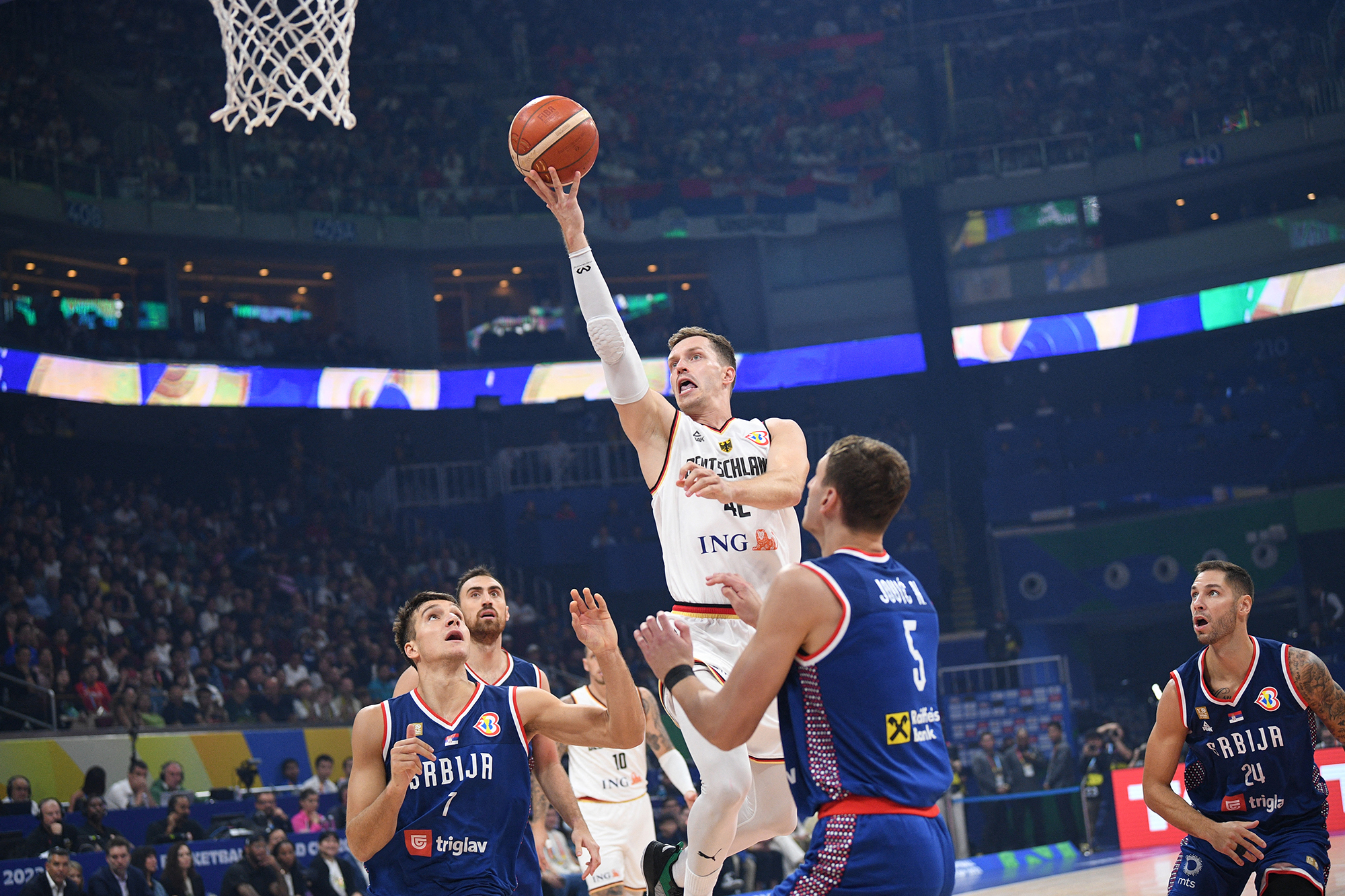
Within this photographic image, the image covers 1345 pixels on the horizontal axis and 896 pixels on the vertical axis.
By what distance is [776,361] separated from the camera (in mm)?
27688

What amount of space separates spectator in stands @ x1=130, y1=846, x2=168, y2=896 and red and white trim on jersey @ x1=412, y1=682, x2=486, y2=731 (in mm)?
7135

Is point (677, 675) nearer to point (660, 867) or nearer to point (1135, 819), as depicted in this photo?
point (660, 867)

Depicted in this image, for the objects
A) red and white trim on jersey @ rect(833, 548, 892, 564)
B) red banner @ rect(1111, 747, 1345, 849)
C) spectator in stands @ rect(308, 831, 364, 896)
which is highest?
red and white trim on jersey @ rect(833, 548, 892, 564)

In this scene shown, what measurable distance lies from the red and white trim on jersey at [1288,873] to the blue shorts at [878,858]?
2.41 m

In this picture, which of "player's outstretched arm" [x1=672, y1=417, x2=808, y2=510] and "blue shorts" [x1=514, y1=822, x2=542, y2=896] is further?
"blue shorts" [x1=514, y1=822, x2=542, y2=896]

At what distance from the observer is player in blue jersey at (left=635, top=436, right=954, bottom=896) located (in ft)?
10.7

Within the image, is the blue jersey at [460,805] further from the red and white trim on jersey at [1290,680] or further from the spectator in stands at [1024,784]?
the spectator in stands at [1024,784]

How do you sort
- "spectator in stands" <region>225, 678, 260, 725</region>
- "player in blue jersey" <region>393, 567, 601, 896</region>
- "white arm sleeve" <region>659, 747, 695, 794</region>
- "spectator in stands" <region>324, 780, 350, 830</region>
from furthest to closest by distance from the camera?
1. "spectator in stands" <region>225, 678, 260, 725</region>
2. "spectator in stands" <region>324, 780, 350, 830</region>
3. "white arm sleeve" <region>659, 747, 695, 794</region>
4. "player in blue jersey" <region>393, 567, 601, 896</region>

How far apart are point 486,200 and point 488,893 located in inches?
940

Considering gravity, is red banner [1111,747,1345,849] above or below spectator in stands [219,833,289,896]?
below

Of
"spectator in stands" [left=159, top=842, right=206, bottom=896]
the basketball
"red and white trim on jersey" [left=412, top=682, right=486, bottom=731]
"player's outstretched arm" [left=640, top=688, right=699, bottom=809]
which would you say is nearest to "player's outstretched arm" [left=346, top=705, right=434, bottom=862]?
"red and white trim on jersey" [left=412, top=682, right=486, bottom=731]

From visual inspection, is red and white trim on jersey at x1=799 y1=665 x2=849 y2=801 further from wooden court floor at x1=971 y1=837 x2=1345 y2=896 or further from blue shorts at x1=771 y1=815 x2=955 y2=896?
wooden court floor at x1=971 y1=837 x2=1345 y2=896

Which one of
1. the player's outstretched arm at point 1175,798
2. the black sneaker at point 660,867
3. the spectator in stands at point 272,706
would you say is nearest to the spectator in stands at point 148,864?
the spectator in stands at point 272,706

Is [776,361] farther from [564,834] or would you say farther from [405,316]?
[564,834]
